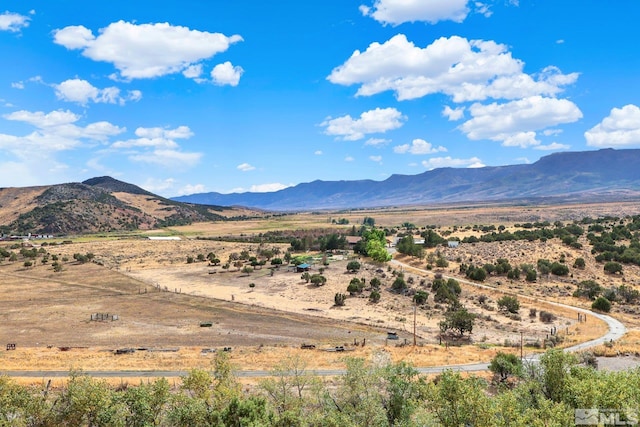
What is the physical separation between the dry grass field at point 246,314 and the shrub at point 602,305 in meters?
1.19

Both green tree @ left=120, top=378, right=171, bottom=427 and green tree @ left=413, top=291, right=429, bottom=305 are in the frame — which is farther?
green tree @ left=413, top=291, right=429, bottom=305

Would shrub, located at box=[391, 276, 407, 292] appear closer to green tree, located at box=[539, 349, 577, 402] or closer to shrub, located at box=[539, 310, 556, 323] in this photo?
shrub, located at box=[539, 310, 556, 323]

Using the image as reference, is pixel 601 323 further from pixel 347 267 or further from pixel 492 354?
pixel 347 267

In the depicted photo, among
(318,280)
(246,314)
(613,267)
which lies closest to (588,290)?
(613,267)

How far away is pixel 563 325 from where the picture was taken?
52250 millimetres

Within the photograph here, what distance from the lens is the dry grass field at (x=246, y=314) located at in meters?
41.2

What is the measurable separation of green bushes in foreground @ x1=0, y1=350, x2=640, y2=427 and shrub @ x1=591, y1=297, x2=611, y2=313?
1468 inches

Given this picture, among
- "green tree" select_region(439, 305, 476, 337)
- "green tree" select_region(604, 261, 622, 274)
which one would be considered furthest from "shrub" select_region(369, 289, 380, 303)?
"green tree" select_region(604, 261, 622, 274)

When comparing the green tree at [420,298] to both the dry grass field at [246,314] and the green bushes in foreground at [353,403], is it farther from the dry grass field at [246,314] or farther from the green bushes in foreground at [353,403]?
the green bushes in foreground at [353,403]

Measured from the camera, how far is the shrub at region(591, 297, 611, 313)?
56.7 meters

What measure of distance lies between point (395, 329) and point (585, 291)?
35.9 meters

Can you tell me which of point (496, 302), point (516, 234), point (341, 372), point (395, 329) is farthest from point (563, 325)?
point (516, 234)

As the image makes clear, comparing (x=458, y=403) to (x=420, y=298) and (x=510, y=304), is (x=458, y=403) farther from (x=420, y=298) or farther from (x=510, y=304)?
(x=510, y=304)

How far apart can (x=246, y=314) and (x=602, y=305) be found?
50814mm
